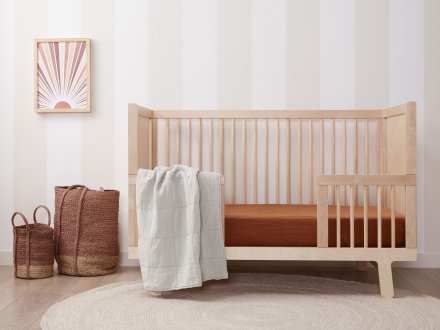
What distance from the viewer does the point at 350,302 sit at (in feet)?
6.40

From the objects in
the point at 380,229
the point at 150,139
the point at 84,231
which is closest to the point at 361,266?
the point at 380,229

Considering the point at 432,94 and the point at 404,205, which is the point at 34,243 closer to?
the point at 404,205

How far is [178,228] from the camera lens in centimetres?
200

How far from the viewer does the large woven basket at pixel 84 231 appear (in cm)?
243

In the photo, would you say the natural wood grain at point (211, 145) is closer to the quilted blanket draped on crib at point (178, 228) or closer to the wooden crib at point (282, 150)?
the wooden crib at point (282, 150)

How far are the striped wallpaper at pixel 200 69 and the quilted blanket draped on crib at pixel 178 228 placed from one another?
2.55 feet

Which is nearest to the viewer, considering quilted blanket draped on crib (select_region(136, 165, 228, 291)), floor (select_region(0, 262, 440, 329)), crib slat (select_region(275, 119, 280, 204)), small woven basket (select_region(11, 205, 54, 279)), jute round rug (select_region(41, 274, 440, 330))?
jute round rug (select_region(41, 274, 440, 330))

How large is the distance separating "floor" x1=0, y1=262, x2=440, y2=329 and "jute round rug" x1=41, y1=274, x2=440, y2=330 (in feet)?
0.32

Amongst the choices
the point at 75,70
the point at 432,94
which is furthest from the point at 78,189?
the point at 432,94

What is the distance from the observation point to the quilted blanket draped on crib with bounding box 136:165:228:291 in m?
1.97

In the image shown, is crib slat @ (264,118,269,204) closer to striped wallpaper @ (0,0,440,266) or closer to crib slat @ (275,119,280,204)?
crib slat @ (275,119,280,204)

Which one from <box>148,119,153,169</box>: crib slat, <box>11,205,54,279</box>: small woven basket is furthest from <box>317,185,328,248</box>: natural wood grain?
<box>11,205,54,279</box>: small woven basket

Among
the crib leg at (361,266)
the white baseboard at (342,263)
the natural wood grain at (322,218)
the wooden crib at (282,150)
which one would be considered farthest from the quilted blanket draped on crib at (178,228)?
the crib leg at (361,266)

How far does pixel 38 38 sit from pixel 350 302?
2.05 metres
